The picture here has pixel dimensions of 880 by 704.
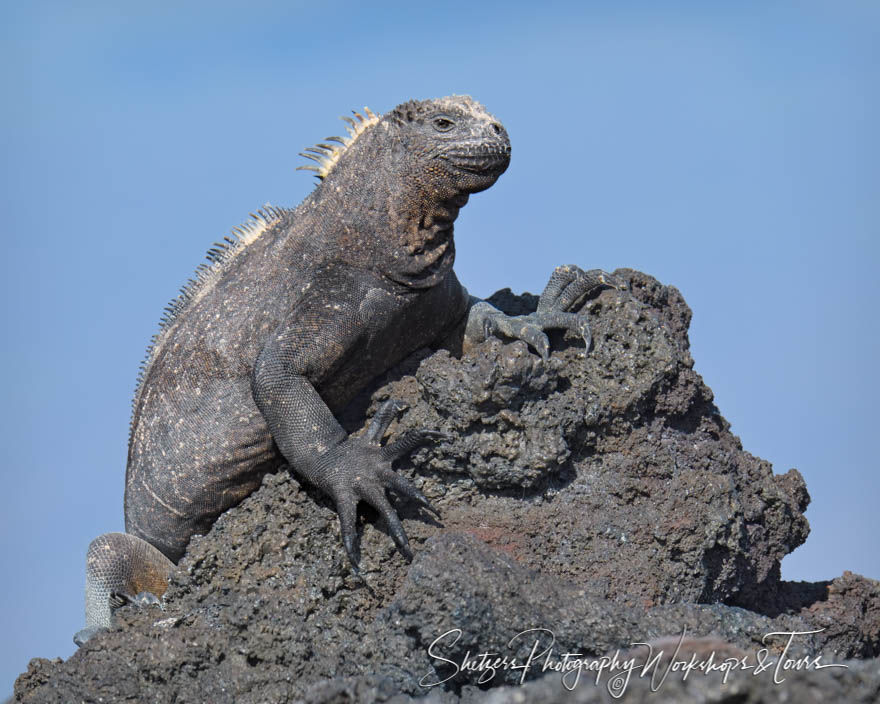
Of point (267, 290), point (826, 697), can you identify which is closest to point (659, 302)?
point (267, 290)

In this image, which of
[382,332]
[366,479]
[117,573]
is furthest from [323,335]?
[117,573]

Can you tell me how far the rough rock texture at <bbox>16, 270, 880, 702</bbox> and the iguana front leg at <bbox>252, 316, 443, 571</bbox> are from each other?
0.58ft

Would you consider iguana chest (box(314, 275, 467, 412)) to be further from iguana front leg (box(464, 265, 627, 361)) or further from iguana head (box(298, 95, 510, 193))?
iguana head (box(298, 95, 510, 193))

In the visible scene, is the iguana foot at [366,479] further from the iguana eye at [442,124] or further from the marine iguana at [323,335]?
the iguana eye at [442,124]

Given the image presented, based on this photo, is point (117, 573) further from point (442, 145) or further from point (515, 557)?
point (442, 145)

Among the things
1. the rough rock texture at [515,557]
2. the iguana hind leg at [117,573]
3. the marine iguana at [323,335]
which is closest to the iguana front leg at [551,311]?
the marine iguana at [323,335]

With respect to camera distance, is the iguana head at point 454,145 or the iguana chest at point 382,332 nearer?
the iguana head at point 454,145

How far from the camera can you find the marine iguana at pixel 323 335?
5332 mm

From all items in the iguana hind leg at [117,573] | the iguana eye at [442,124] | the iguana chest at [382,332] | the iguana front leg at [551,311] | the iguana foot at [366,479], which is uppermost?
the iguana eye at [442,124]

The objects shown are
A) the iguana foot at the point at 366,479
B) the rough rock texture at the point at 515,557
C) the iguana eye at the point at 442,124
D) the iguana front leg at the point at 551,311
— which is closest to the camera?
the rough rock texture at the point at 515,557

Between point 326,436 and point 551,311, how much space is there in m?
1.52

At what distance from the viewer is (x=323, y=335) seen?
5438 millimetres

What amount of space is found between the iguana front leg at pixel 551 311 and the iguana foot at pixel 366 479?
94 cm

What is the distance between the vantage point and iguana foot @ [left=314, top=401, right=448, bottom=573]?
5.11 metres
